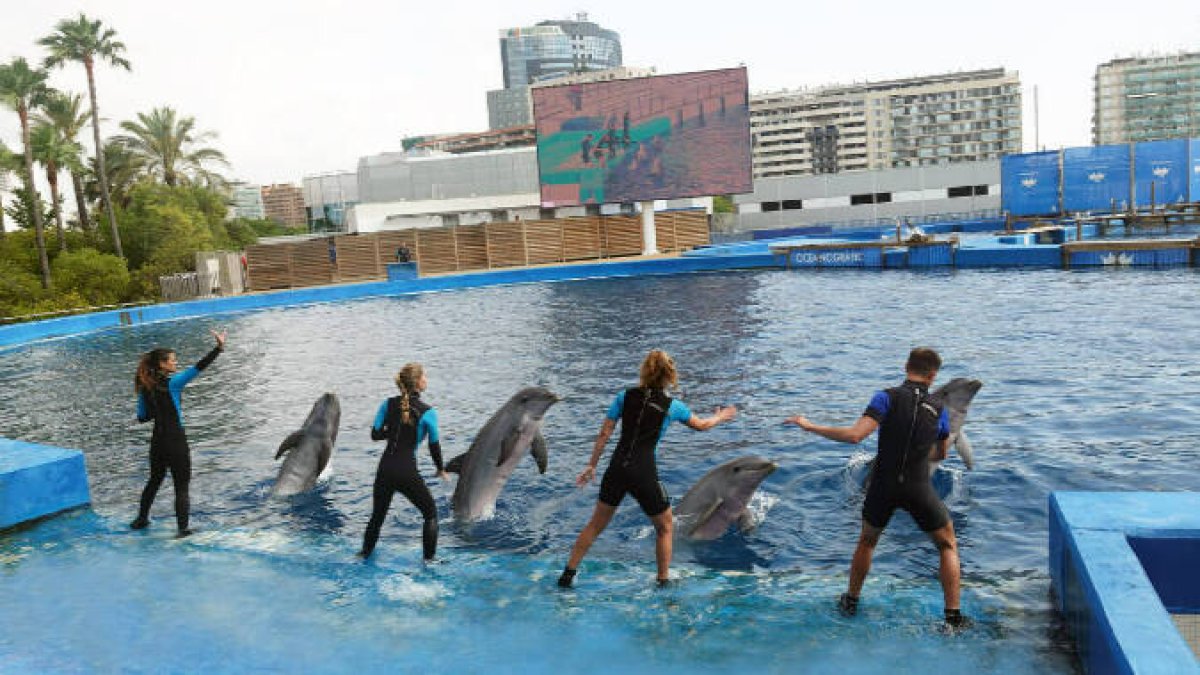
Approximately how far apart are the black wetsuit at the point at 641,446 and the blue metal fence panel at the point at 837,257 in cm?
3305

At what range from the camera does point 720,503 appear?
8438 millimetres

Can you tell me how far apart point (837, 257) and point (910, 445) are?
34.3 m

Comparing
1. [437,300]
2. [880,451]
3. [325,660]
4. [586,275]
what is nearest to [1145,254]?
[586,275]

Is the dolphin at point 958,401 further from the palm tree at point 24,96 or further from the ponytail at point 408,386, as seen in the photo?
the palm tree at point 24,96

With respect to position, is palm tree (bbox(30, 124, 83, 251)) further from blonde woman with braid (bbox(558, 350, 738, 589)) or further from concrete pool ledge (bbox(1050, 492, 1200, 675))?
concrete pool ledge (bbox(1050, 492, 1200, 675))

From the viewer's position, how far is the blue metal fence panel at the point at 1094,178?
51219 millimetres

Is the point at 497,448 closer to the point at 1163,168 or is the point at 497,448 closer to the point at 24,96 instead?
the point at 24,96

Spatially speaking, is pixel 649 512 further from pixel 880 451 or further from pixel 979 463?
pixel 979 463

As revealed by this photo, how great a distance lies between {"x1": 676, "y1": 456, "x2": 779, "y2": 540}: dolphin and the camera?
27.5ft

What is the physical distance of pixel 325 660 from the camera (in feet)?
19.9

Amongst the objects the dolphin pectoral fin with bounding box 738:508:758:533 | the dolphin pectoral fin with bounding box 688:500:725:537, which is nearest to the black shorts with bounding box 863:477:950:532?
the dolphin pectoral fin with bounding box 688:500:725:537

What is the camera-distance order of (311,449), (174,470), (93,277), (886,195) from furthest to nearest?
(886,195) → (93,277) → (311,449) → (174,470)

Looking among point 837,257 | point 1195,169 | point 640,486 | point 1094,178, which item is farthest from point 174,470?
point 1195,169

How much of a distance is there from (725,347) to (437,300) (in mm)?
19007
